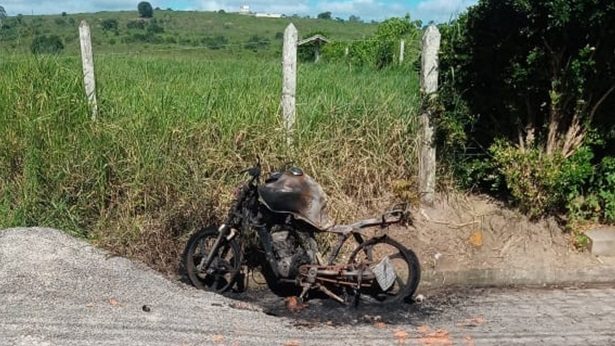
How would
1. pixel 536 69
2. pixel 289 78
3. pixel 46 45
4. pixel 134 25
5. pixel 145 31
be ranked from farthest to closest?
pixel 145 31 → pixel 134 25 → pixel 46 45 → pixel 289 78 → pixel 536 69

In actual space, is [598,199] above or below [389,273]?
above

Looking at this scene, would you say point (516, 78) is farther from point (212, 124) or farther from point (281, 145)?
point (212, 124)

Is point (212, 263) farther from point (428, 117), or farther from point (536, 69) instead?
point (536, 69)

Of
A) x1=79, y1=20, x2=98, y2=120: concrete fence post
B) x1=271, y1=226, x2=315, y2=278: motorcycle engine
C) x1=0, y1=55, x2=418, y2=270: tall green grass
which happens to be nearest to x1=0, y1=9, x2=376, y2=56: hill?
x1=79, y1=20, x2=98, y2=120: concrete fence post

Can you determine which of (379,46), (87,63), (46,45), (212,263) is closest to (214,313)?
(212,263)

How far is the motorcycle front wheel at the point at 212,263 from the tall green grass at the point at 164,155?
1.33ft

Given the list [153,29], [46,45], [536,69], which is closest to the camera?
[536,69]

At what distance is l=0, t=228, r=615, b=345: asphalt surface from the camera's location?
4.30 m

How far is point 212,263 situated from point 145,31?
22.6m

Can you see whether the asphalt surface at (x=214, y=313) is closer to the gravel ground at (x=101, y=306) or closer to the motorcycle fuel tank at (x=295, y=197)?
the gravel ground at (x=101, y=306)

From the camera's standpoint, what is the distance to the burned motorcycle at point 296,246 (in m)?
5.13

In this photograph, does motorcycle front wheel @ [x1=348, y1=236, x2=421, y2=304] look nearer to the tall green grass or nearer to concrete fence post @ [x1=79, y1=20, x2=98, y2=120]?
the tall green grass

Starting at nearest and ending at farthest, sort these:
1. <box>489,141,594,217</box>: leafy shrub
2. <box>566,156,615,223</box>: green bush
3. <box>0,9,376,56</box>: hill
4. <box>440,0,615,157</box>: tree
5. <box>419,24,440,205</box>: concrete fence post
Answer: <box>440,0,615,157</box>: tree, <box>489,141,594,217</box>: leafy shrub, <box>566,156,615,223</box>: green bush, <box>419,24,440,205</box>: concrete fence post, <box>0,9,376,56</box>: hill

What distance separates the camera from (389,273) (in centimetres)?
516
